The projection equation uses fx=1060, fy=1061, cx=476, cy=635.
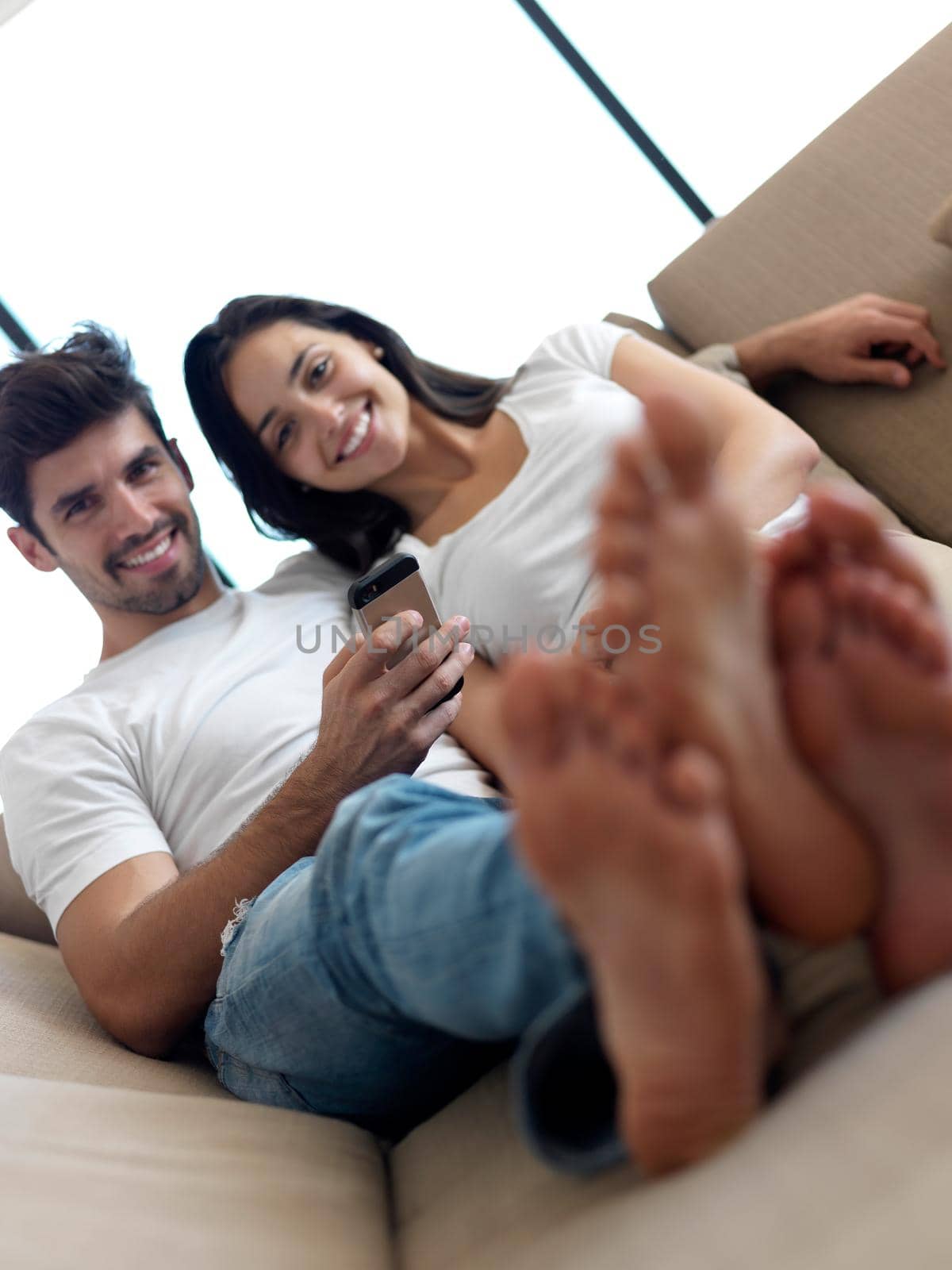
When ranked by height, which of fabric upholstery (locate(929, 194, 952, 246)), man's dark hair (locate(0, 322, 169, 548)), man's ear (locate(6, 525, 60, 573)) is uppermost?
man's dark hair (locate(0, 322, 169, 548))

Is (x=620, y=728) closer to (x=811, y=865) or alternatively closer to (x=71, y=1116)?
(x=811, y=865)

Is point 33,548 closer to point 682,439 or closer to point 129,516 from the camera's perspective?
point 129,516

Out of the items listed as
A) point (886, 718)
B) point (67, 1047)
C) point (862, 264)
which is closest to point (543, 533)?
point (862, 264)

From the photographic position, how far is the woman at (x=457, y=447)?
1291mm

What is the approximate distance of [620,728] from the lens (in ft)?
1.45

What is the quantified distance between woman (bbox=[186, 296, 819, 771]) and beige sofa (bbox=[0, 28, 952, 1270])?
0.32m

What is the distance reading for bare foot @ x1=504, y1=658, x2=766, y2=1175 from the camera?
42 cm

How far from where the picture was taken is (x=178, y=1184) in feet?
2.30

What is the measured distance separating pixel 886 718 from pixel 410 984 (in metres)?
0.29

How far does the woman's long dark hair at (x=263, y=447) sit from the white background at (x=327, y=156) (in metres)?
0.80

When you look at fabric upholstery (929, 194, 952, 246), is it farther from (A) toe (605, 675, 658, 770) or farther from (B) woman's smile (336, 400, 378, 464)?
(A) toe (605, 675, 658, 770)

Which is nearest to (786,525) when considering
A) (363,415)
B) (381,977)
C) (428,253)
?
(363,415)

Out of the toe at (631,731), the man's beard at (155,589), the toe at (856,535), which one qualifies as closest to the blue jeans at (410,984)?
the toe at (631,731)

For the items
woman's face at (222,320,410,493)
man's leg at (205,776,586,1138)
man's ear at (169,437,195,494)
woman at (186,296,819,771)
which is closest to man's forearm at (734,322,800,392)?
woman at (186,296,819,771)
